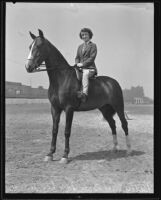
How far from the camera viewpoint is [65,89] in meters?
3.24

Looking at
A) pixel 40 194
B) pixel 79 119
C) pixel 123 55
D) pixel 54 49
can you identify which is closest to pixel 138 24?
pixel 123 55

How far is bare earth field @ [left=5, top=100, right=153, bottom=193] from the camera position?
307 cm

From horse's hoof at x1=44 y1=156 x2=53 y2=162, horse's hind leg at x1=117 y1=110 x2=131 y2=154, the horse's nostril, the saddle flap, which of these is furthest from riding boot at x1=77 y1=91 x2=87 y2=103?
horse's hoof at x1=44 y1=156 x2=53 y2=162

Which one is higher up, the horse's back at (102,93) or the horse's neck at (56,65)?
the horse's neck at (56,65)

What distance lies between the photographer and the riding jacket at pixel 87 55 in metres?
3.28

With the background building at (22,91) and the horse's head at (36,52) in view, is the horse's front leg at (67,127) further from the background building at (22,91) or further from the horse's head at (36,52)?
the horse's head at (36,52)

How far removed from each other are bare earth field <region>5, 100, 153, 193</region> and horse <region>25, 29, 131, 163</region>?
0.22 ft

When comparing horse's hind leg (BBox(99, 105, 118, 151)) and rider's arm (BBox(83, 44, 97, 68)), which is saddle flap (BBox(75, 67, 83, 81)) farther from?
horse's hind leg (BBox(99, 105, 118, 151))

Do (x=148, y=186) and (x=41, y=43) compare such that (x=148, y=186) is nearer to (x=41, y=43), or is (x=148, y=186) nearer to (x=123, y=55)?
(x=123, y=55)

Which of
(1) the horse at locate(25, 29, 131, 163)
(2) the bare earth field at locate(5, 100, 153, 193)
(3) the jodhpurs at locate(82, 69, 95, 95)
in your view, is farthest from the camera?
(3) the jodhpurs at locate(82, 69, 95, 95)

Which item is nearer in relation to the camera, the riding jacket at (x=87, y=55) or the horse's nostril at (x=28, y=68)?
the horse's nostril at (x=28, y=68)

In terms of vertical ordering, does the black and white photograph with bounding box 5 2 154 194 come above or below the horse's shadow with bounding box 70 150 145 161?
above

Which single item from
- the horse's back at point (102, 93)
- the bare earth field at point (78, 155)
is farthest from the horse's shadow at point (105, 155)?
the horse's back at point (102, 93)

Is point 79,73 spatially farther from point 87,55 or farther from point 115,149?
point 115,149
